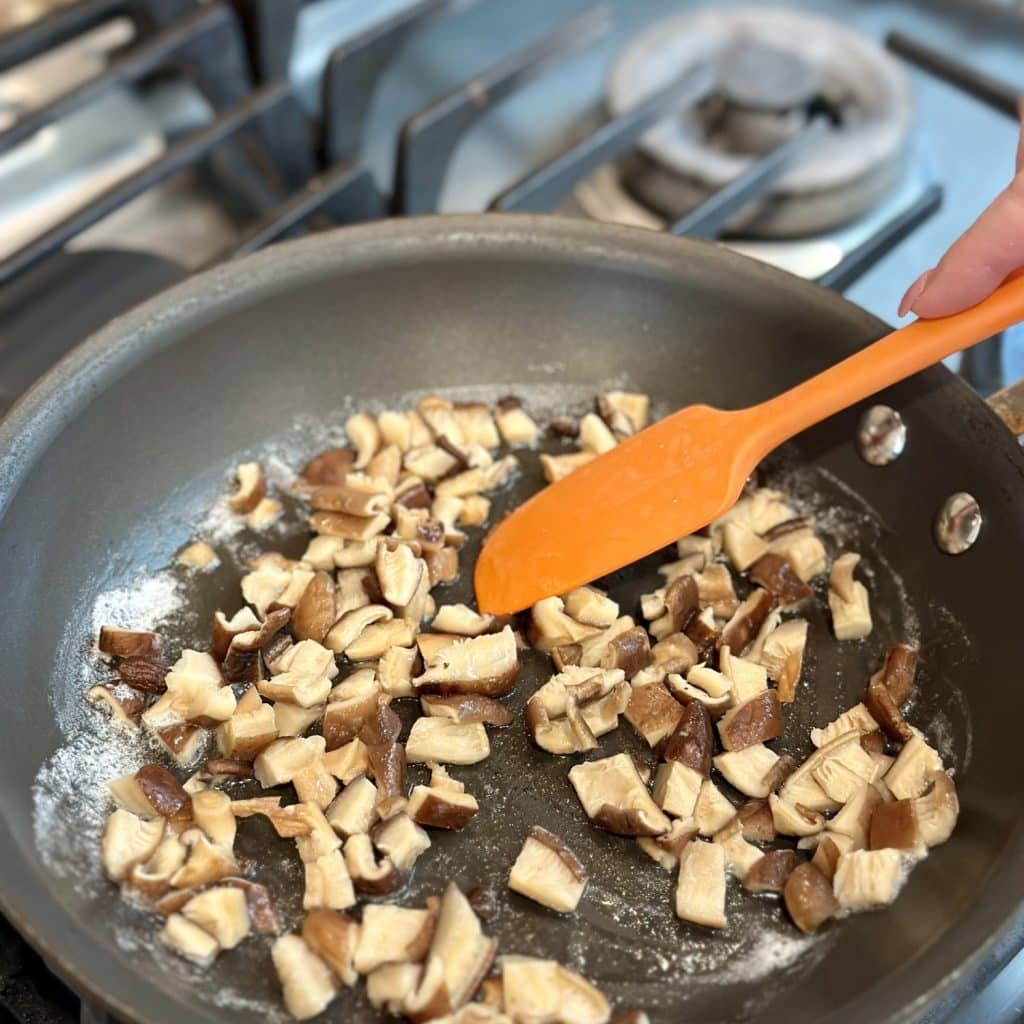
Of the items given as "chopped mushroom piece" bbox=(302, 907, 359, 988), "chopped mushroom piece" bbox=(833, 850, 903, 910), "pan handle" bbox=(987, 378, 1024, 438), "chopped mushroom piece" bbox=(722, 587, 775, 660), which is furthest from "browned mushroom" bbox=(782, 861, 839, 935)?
"pan handle" bbox=(987, 378, 1024, 438)

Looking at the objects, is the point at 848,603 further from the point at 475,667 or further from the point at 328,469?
Answer: the point at 328,469

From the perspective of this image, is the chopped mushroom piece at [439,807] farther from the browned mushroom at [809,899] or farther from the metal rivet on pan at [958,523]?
the metal rivet on pan at [958,523]

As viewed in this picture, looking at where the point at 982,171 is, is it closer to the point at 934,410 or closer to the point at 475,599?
the point at 934,410

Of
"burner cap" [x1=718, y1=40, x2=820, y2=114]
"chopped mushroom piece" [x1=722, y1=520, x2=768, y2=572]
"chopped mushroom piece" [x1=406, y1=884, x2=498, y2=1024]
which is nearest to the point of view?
"chopped mushroom piece" [x1=406, y1=884, x2=498, y2=1024]

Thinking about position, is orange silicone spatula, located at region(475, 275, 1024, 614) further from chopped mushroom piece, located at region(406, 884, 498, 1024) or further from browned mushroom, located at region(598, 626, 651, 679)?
chopped mushroom piece, located at region(406, 884, 498, 1024)

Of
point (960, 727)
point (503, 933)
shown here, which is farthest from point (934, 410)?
point (503, 933)
